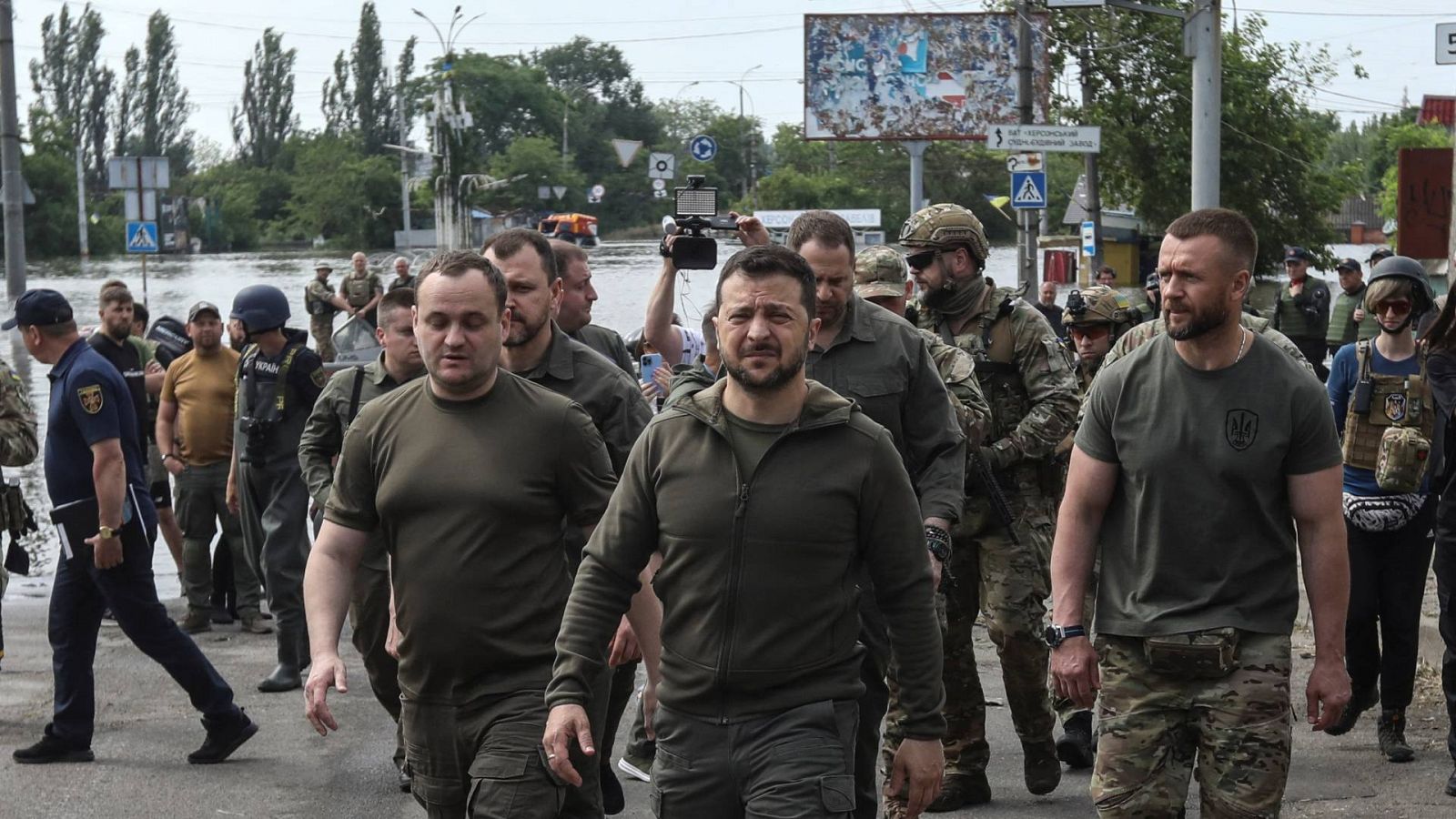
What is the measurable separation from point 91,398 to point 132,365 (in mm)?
4006

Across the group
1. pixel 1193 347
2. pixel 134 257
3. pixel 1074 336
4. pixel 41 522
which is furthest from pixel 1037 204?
pixel 134 257

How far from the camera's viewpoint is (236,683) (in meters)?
9.19

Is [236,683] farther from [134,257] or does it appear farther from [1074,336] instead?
[134,257]

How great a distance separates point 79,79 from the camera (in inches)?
4975

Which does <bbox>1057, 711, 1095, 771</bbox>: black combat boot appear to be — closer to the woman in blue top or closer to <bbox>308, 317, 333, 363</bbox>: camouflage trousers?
the woman in blue top

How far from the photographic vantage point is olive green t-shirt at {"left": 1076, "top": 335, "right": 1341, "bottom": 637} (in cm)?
466

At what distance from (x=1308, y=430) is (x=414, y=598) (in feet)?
7.49

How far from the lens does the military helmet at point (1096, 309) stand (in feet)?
27.1

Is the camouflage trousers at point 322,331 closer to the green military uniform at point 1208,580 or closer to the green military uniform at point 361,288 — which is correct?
the green military uniform at point 361,288

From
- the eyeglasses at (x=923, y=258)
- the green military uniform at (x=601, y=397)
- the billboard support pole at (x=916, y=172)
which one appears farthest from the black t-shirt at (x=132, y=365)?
the billboard support pole at (x=916, y=172)

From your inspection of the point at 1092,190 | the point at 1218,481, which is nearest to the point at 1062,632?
the point at 1218,481

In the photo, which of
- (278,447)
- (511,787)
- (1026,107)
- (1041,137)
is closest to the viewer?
(511,787)

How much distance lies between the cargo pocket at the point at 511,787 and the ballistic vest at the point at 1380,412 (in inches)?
166

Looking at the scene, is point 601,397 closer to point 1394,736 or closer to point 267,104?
point 1394,736
